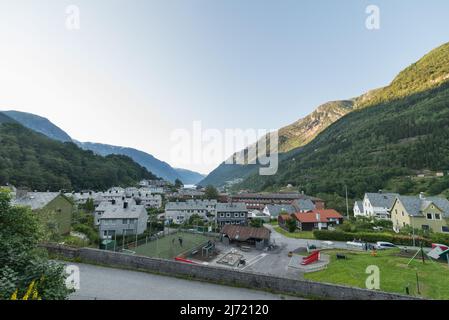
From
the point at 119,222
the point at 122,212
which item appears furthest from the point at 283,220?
the point at 119,222

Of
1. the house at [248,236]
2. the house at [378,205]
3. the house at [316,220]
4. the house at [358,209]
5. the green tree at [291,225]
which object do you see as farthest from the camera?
the house at [358,209]

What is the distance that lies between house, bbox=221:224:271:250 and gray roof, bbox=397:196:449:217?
92.4 ft

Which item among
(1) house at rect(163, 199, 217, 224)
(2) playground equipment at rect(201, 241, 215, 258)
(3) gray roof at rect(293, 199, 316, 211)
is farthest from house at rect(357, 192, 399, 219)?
(2) playground equipment at rect(201, 241, 215, 258)

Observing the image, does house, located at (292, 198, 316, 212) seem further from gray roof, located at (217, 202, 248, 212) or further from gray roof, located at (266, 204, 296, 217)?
gray roof, located at (217, 202, 248, 212)

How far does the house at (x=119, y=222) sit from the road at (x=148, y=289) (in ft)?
103

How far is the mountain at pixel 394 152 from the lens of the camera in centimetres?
8825

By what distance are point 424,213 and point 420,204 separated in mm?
2467

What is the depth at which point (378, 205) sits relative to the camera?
186ft

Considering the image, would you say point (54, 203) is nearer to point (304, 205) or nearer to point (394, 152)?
point (304, 205)

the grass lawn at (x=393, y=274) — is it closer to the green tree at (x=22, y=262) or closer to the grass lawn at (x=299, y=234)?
the grass lawn at (x=299, y=234)

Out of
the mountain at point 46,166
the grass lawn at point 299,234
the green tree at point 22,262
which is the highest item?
the mountain at point 46,166

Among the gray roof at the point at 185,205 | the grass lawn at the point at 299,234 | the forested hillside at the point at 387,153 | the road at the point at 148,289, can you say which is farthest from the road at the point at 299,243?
the forested hillside at the point at 387,153
